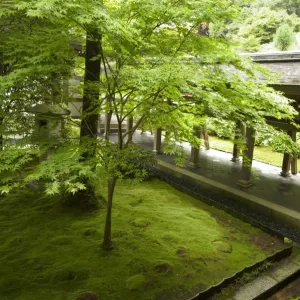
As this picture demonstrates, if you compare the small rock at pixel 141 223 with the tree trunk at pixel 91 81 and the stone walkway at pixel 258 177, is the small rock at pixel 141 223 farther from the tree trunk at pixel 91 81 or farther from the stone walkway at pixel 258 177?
the stone walkway at pixel 258 177

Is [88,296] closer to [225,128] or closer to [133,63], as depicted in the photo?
[225,128]

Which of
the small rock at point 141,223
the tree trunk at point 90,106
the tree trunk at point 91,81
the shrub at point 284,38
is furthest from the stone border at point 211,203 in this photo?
the shrub at point 284,38

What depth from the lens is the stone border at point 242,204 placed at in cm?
796

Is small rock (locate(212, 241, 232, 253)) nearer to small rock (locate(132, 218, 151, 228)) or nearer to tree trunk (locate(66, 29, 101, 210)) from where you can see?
small rock (locate(132, 218, 151, 228))

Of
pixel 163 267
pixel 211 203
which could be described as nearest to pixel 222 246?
pixel 163 267

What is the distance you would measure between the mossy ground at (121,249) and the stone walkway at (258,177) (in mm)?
2159

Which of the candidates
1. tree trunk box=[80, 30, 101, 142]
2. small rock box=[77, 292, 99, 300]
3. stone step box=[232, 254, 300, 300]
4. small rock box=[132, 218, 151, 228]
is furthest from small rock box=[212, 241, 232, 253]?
tree trunk box=[80, 30, 101, 142]

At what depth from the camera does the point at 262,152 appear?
52.1ft

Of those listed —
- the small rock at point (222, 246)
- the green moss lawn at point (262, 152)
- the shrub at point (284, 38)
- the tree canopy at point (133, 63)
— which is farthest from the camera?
the shrub at point (284, 38)

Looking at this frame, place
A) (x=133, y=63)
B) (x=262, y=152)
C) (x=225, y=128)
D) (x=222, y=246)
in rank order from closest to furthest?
(x=133, y=63) → (x=225, y=128) → (x=222, y=246) → (x=262, y=152)

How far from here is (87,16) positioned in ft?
12.1

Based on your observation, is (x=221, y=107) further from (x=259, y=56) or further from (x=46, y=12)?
(x=259, y=56)

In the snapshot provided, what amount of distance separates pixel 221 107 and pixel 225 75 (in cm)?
83

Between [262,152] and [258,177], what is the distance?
25.5 ft
